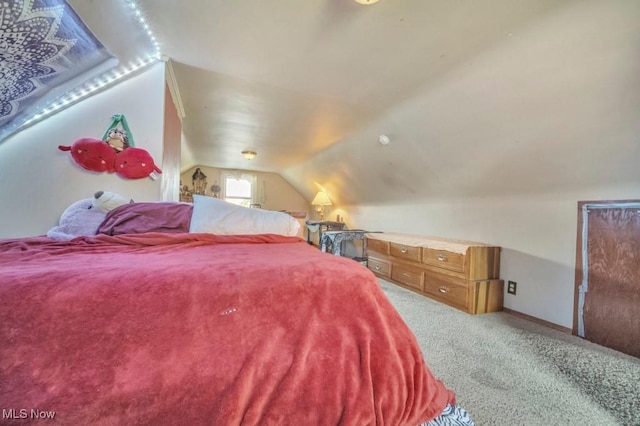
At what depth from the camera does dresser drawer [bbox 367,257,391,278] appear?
3458mm

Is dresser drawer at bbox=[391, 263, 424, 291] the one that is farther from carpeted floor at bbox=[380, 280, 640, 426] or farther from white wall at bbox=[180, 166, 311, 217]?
white wall at bbox=[180, 166, 311, 217]

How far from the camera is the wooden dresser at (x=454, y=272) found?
2.39 m

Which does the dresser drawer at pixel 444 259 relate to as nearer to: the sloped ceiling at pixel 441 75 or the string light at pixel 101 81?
the sloped ceiling at pixel 441 75

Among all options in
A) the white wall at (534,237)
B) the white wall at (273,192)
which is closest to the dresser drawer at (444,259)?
the white wall at (534,237)

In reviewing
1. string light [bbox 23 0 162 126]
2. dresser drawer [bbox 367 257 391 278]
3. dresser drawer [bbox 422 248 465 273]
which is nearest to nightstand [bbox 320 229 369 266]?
dresser drawer [bbox 367 257 391 278]

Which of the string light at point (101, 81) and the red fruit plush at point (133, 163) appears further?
the red fruit plush at point (133, 163)

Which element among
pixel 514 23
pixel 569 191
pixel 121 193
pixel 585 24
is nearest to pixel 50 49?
pixel 121 193

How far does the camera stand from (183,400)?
650 millimetres

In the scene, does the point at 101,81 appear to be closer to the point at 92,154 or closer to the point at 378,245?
the point at 92,154

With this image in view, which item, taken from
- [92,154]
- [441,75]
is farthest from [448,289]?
[92,154]

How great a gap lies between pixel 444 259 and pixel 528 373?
1.26 m

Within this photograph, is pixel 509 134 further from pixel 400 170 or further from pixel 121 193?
pixel 121 193

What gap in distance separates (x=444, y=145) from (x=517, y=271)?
1353 millimetres

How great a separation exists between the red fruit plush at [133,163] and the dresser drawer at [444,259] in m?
2.73
